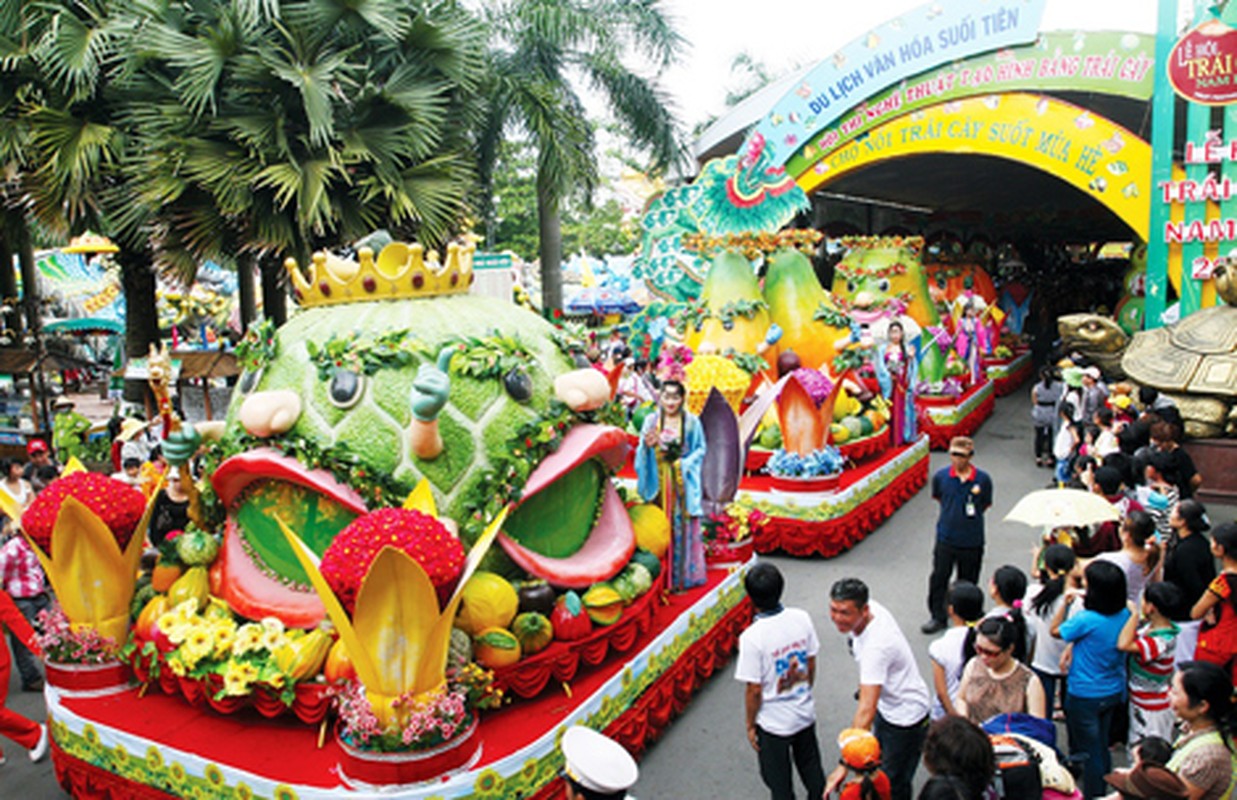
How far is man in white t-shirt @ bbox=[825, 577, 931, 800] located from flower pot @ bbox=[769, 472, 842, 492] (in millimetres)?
4648

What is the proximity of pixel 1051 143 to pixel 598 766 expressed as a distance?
1196cm

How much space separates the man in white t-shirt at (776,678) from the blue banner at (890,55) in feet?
28.7

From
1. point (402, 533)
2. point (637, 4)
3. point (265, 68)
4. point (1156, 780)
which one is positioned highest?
point (637, 4)

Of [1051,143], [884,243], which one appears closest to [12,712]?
[1051,143]

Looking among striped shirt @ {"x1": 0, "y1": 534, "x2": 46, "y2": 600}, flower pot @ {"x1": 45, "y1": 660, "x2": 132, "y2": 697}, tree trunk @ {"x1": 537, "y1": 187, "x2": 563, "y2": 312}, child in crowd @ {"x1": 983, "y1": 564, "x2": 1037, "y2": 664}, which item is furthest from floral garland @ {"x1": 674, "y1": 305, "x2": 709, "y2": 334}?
flower pot @ {"x1": 45, "y1": 660, "x2": 132, "y2": 697}

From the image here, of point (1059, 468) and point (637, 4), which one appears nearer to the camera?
point (1059, 468)

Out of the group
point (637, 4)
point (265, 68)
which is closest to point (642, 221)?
point (637, 4)

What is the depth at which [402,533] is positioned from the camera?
12.5 feet

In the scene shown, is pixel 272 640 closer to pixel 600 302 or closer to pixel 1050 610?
pixel 1050 610

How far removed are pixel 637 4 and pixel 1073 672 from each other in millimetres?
13745

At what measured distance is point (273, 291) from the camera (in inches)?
443

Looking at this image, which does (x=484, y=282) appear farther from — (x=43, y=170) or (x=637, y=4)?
(x=637, y=4)

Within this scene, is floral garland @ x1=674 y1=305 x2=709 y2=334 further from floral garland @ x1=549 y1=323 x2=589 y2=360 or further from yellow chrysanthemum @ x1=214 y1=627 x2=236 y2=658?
yellow chrysanthemum @ x1=214 y1=627 x2=236 y2=658

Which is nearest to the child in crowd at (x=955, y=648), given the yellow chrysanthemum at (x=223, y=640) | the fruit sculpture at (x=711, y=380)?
the yellow chrysanthemum at (x=223, y=640)
